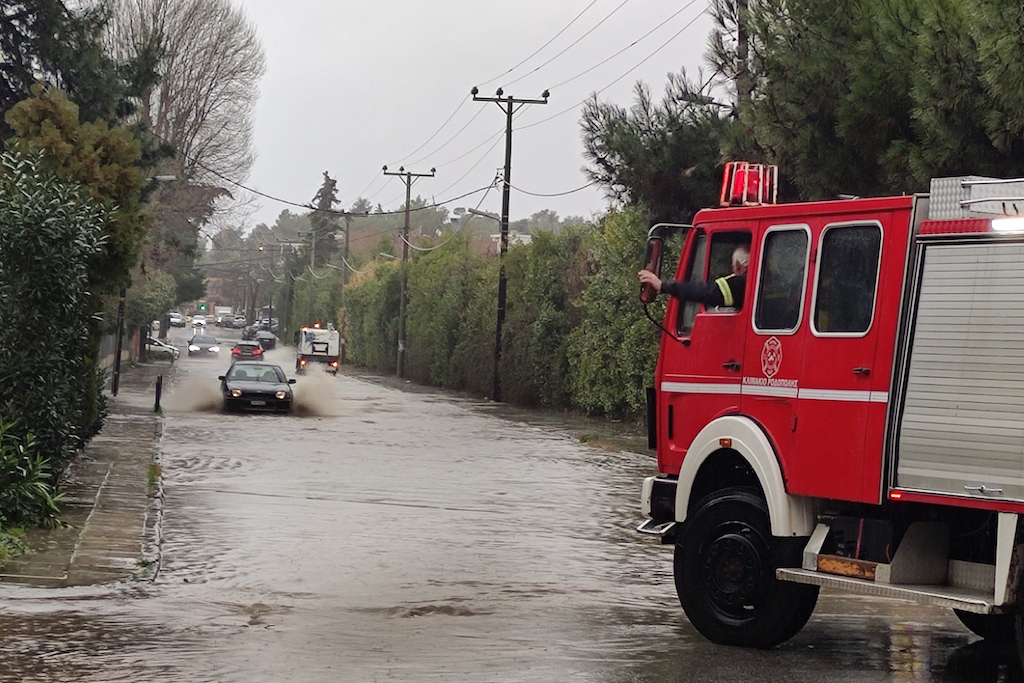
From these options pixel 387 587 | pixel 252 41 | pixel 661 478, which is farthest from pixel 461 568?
pixel 252 41

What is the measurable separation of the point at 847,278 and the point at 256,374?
1122 inches

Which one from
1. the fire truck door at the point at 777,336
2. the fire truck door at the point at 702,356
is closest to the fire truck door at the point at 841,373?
the fire truck door at the point at 777,336

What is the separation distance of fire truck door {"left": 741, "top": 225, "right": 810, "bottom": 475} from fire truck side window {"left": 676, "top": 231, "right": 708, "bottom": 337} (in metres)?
0.56

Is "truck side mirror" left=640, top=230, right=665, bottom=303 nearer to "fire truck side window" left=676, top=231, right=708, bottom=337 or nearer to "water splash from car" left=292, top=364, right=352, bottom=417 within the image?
"fire truck side window" left=676, top=231, right=708, bottom=337

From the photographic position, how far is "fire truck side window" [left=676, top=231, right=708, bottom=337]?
31.7 ft

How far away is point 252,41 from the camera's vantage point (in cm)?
5525

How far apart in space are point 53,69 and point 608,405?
15.9m

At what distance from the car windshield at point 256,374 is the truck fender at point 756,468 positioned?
88.3 ft

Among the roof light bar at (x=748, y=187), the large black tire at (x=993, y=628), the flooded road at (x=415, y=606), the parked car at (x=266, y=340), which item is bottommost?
the flooded road at (x=415, y=606)

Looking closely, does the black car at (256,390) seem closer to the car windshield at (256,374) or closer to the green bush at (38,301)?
the car windshield at (256,374)

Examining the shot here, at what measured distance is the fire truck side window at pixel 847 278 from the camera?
8.35 metres

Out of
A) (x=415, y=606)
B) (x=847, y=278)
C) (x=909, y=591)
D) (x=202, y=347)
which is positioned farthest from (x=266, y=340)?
(x=909, y=591)

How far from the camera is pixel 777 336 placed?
8891 millimetres

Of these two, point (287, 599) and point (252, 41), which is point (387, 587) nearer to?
point (287, 599)
